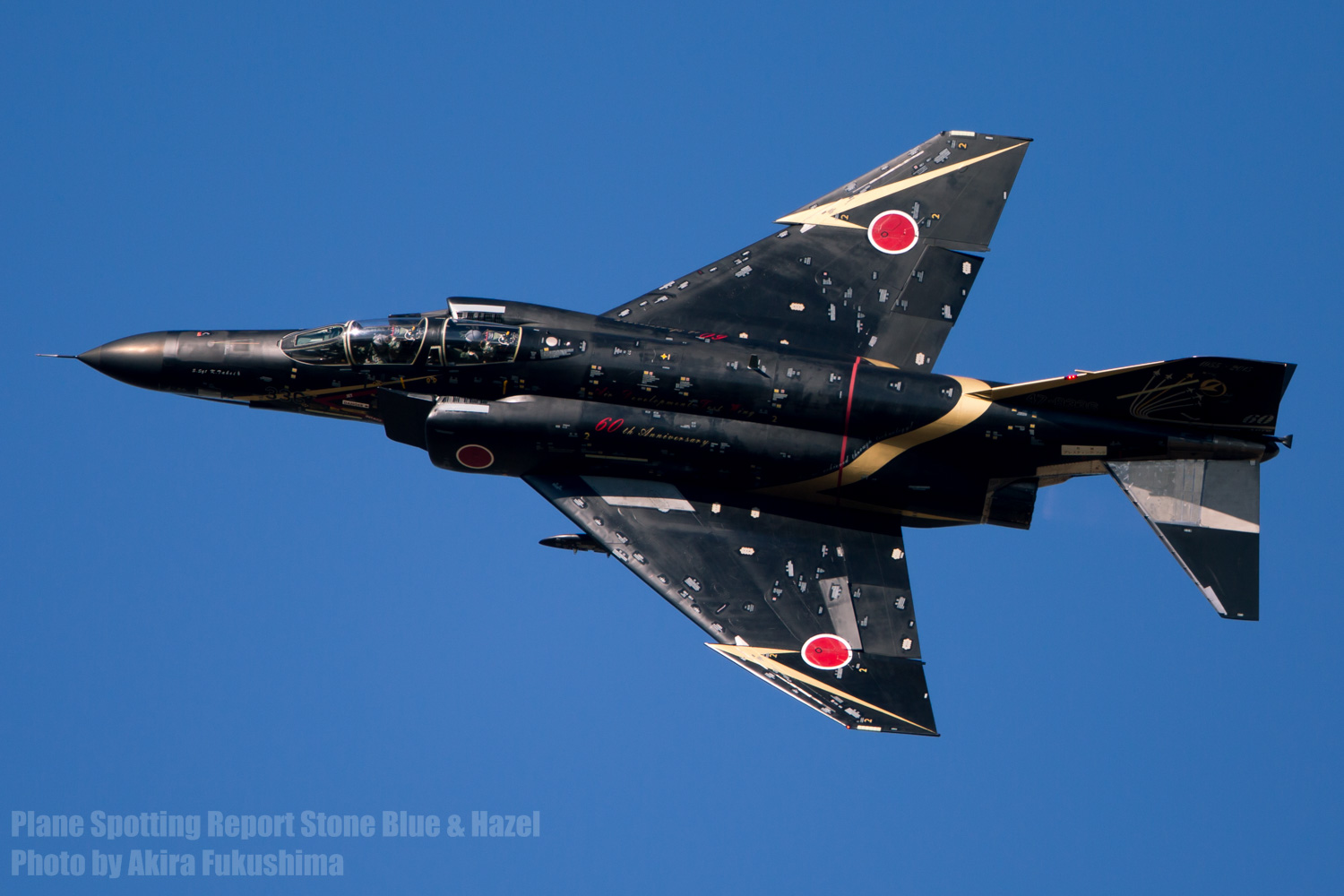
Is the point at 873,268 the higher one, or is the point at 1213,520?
the point at 873,268

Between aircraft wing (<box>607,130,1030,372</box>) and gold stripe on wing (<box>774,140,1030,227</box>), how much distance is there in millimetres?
19

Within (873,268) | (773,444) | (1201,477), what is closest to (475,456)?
(773,444)

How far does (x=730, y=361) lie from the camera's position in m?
31.4

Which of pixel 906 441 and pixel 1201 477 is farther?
pixel 906 441

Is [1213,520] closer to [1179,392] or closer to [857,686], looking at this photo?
[1179,392]

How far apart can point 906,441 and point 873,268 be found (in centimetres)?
442

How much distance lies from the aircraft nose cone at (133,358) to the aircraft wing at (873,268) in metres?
8.92

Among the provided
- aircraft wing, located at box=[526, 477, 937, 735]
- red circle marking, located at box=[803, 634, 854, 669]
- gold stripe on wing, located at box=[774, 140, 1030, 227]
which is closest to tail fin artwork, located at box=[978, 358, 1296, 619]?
aircraft wing, located at box=[526, 477, 937, 735]

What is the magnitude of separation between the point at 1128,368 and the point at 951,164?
6955 millimetres

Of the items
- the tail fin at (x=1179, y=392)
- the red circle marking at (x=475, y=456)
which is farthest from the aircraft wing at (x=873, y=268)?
the red circle marking at (x=475, y=456)

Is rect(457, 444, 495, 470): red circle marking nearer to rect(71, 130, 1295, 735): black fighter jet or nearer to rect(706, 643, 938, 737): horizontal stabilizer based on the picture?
rect(71, 130, 1295, 735): black fighter jet

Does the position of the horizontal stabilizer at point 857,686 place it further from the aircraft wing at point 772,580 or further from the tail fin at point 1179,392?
the tail fin at point 1179,392

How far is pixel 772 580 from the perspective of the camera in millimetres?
31531

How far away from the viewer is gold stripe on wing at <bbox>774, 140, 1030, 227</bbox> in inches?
1359
